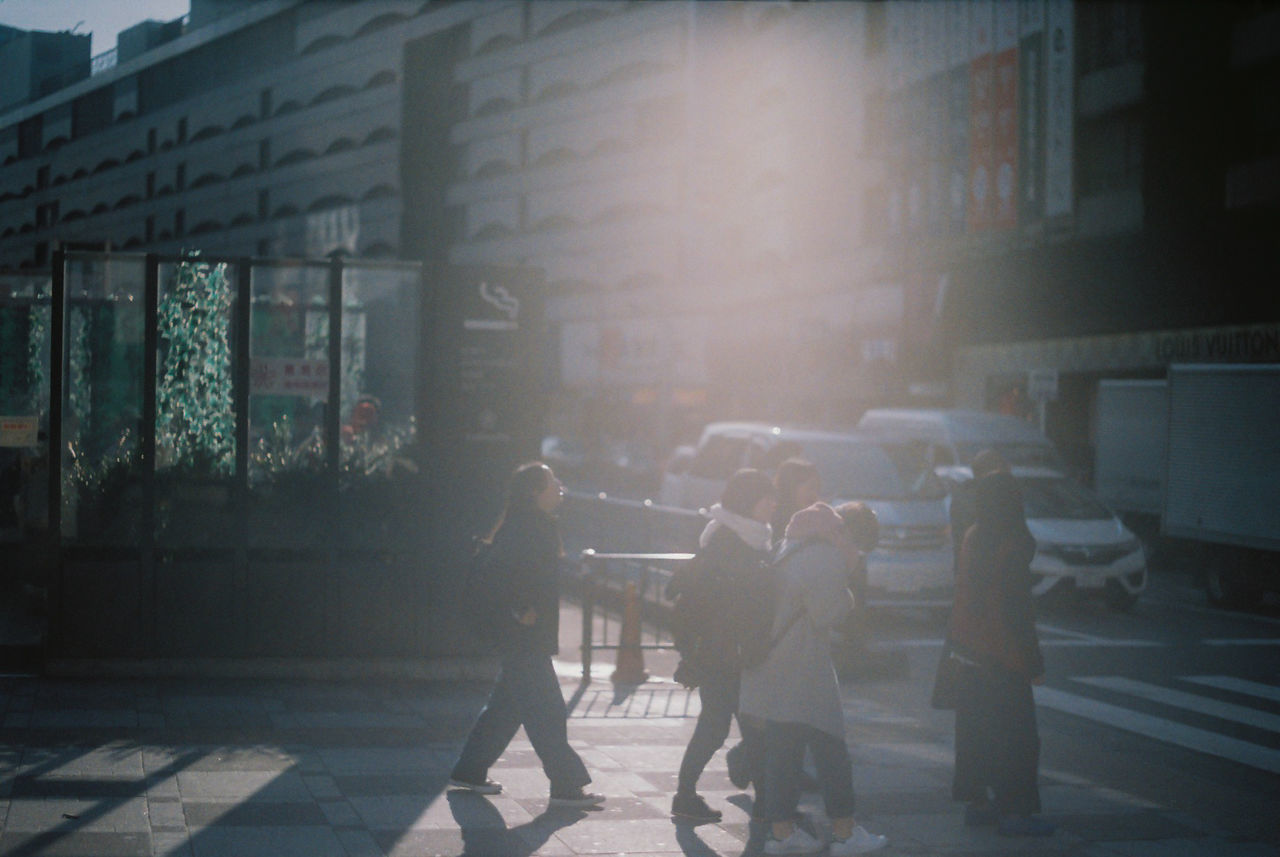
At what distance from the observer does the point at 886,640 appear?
603 inches

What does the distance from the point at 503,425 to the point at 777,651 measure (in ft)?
18.1

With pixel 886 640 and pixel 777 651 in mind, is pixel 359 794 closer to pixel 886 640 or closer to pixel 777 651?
pixel 777 651

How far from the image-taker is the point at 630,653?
12.1m

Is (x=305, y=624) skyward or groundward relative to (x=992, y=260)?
groundward

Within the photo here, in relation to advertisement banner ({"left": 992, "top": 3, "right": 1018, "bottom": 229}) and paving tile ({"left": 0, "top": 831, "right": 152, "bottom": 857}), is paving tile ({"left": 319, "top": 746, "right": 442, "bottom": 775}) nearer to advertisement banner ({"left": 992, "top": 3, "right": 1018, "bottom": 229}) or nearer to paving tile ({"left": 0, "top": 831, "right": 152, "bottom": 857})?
paving tile ({"left": 0, "top": 831, "right": 152, "bottom": 857})

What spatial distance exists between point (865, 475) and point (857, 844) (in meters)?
11.0

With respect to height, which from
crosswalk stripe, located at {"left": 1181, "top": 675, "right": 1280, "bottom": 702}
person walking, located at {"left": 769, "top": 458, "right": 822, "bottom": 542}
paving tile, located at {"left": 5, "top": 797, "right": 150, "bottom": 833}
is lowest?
crosswalk stripe, located at {"left": 1181, "top": 675, "right": 1280, "bottom": 702}

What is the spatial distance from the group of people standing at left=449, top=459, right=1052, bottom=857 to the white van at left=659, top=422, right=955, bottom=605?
853 centimetres

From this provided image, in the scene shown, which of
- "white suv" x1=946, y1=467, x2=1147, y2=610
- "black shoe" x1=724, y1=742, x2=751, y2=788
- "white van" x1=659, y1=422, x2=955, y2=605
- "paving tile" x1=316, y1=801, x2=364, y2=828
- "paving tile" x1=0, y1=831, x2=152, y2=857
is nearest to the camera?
"paving tile" x1=0, y1=831, x2=152, y2=857

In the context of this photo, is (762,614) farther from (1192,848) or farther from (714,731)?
(1192,848)

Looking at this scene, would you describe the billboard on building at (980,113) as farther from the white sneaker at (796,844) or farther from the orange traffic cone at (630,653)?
the white sneaker at (796,844)

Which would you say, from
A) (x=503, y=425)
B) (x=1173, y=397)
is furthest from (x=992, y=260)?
(x=503, y=425)

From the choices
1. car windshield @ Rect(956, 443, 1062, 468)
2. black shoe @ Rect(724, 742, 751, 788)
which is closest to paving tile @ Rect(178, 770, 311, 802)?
black shoe @ Rect(724, 742, 751, 788)

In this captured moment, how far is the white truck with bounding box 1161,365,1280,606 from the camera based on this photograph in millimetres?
17578
